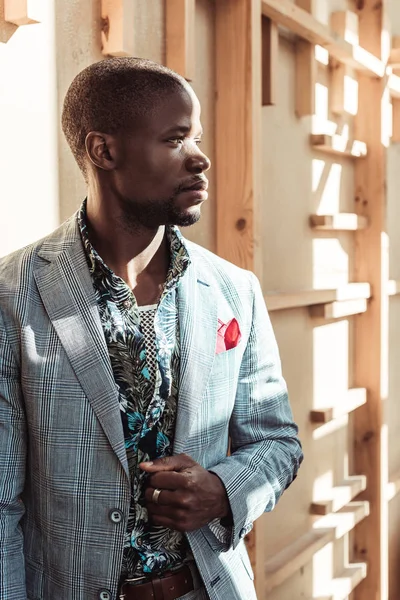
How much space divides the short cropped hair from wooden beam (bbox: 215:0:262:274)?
0.87 m

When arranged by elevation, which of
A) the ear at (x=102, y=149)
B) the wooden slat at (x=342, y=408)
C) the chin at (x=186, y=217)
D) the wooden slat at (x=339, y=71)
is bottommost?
the wooden slat at (x=342, y=408)

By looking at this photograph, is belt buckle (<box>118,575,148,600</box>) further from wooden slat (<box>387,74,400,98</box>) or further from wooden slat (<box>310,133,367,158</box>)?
wooden slat (<box>387,74,400,98</box>)

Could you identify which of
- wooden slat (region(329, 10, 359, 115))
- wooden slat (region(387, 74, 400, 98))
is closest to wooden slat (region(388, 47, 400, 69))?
wooden slat (region(387, 74, 400, 98))

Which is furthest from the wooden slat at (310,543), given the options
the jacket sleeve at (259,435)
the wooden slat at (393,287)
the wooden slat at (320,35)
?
the wooden slat at (320,35)

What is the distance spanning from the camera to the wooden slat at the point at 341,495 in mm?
2967

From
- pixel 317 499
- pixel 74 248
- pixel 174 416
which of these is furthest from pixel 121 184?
pixel 317 499

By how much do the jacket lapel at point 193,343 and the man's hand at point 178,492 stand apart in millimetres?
45

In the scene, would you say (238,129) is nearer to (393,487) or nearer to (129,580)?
(129,580)

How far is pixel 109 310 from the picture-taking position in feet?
4.43

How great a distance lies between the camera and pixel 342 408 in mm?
3082

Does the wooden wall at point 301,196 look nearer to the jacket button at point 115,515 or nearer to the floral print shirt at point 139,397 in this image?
the floral print shirt at point 139,397

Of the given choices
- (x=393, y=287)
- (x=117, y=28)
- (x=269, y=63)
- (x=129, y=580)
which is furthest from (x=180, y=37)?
(x=393, y=287)

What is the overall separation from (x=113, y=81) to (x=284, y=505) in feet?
6.07

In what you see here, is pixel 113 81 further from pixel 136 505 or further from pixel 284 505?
pixel 284 505
